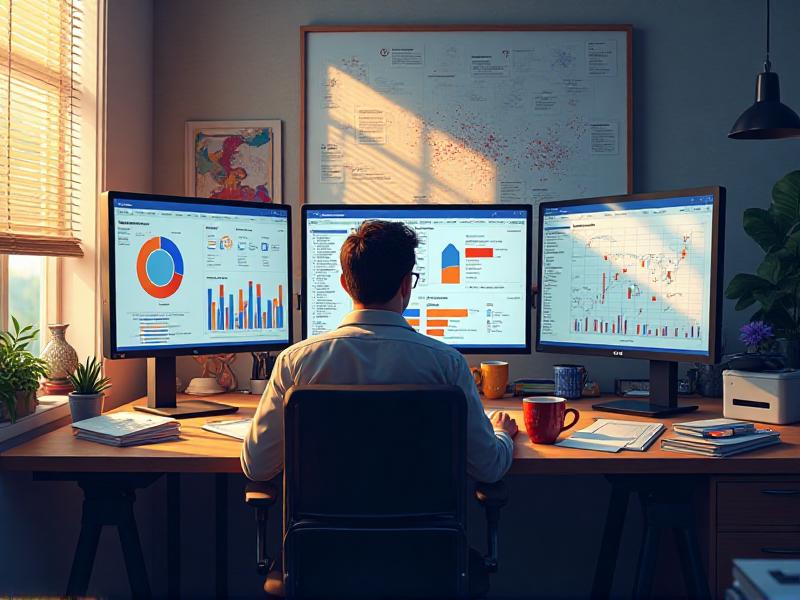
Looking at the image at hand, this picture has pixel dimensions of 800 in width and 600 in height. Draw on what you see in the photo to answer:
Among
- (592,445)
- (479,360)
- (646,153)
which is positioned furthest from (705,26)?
(592,445)

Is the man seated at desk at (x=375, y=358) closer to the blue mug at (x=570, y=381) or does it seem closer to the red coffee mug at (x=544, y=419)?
the red coffee mug at (x=544, y=419)

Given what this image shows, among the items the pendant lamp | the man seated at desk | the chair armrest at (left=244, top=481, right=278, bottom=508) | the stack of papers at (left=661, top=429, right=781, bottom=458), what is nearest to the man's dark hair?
the man seated at desk

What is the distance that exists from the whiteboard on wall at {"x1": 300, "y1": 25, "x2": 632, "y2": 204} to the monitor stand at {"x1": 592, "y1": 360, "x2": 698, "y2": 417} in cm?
72

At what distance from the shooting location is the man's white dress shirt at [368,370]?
1461 millimetres

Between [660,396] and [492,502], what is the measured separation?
86 cm

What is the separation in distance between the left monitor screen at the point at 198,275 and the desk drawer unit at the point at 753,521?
130cm

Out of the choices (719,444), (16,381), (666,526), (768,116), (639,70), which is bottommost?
(666,526)

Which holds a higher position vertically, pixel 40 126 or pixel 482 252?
pixel 40 126

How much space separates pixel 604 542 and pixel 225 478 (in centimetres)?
119

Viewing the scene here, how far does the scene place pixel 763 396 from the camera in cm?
207

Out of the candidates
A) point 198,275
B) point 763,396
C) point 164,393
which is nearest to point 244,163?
point 198,275

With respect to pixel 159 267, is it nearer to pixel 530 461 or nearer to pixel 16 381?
pixel 16 381

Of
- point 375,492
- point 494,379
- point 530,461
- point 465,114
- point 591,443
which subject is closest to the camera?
point 375,492

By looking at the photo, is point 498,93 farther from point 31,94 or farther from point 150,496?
point 150,496
